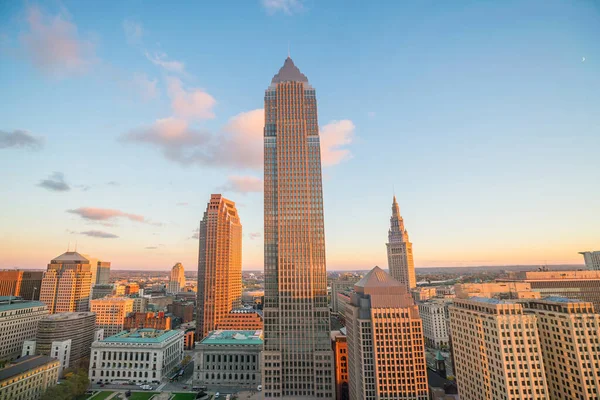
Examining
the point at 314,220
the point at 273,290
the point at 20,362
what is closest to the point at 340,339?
the point at 273,290

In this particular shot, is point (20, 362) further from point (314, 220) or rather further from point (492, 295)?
point (492, 295)

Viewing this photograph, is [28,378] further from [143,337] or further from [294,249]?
[294,249]

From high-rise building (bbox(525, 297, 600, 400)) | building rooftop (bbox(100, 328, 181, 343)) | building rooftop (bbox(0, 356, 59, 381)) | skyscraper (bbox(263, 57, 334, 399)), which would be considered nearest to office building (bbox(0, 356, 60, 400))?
building rooftop (bbox(0, 356, 59, 381))

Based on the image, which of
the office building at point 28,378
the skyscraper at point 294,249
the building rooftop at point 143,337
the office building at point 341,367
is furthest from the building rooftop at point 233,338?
the office building at point 28,378

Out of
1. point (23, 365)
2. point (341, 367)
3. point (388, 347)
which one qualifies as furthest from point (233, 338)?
point (388, 347)

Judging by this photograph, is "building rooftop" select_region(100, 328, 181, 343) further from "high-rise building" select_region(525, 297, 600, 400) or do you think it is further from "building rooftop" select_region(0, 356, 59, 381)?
"high-rise building" select_region(525, 297, 600, 400)

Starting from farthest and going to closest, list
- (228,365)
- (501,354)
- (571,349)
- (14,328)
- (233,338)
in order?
(14,328) < (233,338) < (228,365) < (501,354) < (571,349)
